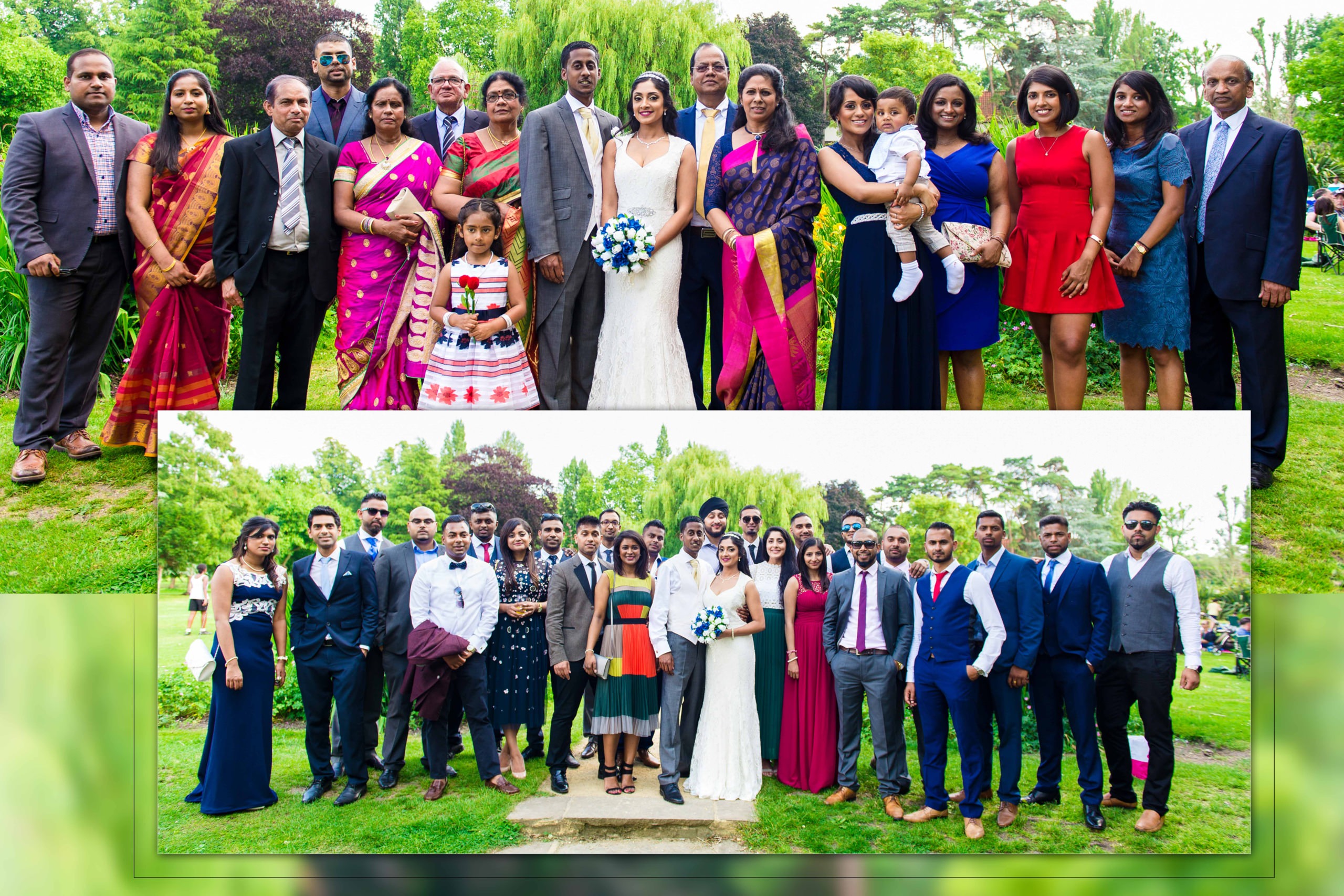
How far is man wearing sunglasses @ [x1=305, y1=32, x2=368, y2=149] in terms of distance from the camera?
17.5 feet

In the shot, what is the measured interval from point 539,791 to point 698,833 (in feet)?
2.26

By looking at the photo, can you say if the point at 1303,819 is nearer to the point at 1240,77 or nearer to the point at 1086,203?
the point at 1086,203

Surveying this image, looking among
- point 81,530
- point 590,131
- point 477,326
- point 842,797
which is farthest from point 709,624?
point 81,530

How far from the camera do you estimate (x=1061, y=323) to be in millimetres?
4984

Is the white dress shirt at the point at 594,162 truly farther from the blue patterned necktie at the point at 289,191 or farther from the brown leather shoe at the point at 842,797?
the brown leather shoe at the point at 842,797

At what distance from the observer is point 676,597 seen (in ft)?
14.7

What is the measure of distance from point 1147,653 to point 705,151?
9.60ft

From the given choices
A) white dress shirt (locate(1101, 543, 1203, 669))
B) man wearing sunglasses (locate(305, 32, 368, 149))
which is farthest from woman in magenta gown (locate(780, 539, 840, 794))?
man wearing sunglasses (locate(305, 32, 368, 149))

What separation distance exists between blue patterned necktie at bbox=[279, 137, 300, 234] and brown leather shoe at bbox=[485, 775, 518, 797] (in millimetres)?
2724

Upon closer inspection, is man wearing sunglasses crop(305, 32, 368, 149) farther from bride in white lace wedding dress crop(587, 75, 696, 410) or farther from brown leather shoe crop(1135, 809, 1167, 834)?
brown leather shoe crop(1135, 809, 1167, 834)

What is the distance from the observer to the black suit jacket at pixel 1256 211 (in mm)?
5051

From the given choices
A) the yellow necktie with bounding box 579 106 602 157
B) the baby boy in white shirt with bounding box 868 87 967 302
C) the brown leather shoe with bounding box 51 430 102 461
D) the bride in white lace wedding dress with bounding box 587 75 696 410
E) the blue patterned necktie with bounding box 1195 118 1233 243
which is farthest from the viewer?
the brown leather shoe with bounding box 51 430 102 461

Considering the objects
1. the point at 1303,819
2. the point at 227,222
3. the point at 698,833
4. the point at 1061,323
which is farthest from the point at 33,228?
the point at 1303,819

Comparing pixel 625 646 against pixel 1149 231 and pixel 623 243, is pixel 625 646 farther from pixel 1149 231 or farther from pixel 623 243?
pixel 1149 231
